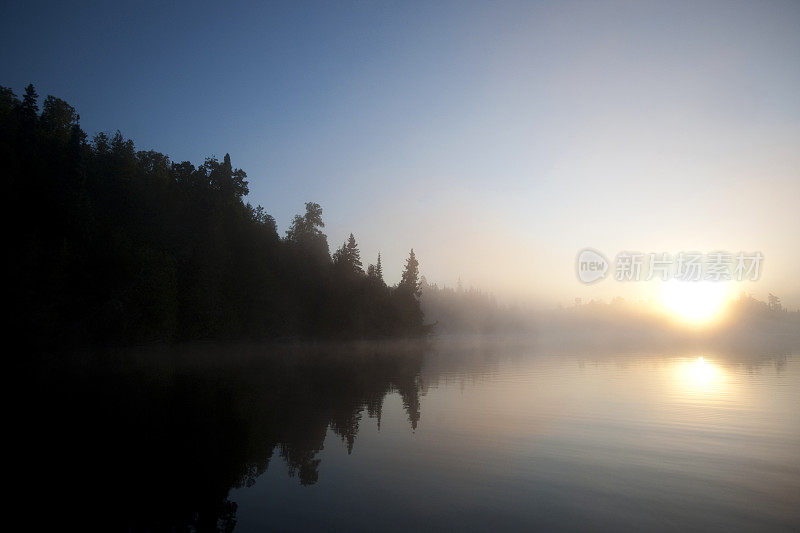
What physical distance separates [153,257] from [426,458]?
6862cm

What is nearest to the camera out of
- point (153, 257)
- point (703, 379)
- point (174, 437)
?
point (174, 437)

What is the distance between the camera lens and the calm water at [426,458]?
11359 mm

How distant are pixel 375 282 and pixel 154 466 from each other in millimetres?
106029

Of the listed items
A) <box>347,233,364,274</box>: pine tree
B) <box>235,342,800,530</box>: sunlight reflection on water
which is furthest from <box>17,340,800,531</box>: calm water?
<box>347,233,364,274</box>: pine tree

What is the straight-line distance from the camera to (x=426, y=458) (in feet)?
54.1

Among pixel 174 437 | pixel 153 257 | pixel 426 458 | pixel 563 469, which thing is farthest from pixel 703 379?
pixel 153 257

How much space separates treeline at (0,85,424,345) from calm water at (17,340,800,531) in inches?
1193

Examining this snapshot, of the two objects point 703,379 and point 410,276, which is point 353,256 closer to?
point 410,276

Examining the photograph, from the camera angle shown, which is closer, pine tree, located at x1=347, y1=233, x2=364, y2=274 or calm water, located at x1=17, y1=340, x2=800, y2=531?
calm water, located at x1=17, y1=340, x2=800, y2=531

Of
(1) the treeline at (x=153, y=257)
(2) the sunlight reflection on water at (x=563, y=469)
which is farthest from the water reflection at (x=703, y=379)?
(1) the treeline at (x=153, y=257)

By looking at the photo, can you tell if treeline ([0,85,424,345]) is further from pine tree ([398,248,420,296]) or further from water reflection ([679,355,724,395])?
water reflection ([679,355,724,395])

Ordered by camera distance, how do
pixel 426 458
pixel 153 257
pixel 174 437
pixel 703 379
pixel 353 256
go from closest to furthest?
pixel 426 458 → pixel 174 437 → pixel 703 379 → pixel 153 257 → pixel 353 256

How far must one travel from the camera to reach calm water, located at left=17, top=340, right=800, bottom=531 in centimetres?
1136

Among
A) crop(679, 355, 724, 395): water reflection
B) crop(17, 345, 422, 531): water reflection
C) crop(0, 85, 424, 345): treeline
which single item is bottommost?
crop(679, 355, 724, 395): water reflection
